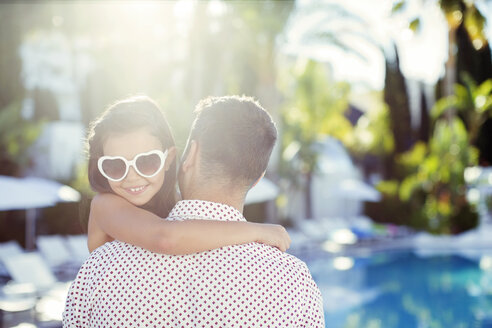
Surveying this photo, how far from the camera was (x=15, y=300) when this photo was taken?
1091 centimetres

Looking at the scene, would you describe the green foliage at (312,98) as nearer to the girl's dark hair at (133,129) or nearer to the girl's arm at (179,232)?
the girl's dark hair at (133,129)

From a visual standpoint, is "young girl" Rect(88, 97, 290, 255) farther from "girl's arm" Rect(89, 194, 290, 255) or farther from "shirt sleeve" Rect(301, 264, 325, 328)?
"shirt sleeve" Rect(301, 264, 325, 328)

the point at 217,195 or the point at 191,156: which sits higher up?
the point at 191,156

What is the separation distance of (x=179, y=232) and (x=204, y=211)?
0.46ft

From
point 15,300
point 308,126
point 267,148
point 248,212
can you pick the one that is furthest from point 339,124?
point 267,148

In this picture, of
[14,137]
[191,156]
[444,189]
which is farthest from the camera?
[444,189]

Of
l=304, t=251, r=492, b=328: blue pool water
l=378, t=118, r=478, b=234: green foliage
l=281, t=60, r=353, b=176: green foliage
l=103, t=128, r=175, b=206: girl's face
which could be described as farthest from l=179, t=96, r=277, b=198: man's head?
l=281, t=60, r=353, b=176: green foliage

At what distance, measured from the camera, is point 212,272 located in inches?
65.9

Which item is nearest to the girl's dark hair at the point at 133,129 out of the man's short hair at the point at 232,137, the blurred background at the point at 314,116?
the man's short hair at the point at 232,137

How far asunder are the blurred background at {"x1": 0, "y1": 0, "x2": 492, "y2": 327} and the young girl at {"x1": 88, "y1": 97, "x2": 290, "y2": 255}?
904cm

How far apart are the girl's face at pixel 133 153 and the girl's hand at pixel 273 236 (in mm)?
415

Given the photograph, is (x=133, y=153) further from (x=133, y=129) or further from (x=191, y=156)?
(x=191, y=156)

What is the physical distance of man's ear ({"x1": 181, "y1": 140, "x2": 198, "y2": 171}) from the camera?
69.6 inches

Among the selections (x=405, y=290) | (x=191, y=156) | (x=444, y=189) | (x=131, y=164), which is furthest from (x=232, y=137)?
(x=444, y=189)
